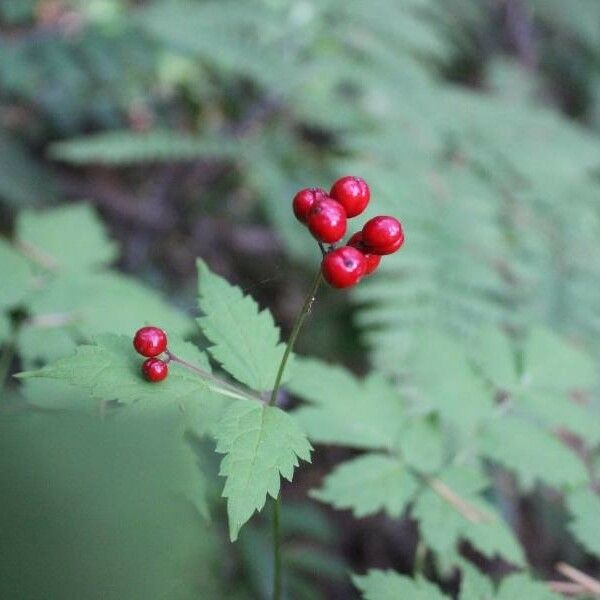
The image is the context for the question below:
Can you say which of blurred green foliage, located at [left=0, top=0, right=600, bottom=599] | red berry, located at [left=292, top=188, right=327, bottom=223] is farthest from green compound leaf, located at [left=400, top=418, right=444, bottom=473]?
red berry, located at [left=292, top=188, right=327, bottom=223]

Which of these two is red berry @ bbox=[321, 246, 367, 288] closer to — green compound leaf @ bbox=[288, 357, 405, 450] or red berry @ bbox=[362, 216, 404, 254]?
red berry @ bbox=[362, 216, 404, 254]

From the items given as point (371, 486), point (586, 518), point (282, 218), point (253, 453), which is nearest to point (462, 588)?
point (371, 486)

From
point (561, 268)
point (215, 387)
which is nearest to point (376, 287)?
point (561, 268)

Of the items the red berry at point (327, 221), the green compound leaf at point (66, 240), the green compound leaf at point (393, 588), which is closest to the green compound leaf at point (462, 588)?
the green compound leaf at point (393, 588)

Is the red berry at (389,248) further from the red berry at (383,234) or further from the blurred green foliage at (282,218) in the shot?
the blurred green foliage at (282,218)

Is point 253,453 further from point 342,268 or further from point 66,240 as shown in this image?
point 66,240

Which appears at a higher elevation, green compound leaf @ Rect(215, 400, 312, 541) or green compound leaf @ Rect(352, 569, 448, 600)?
green compound leaf @ Rect(215, 400, 312, 541)
